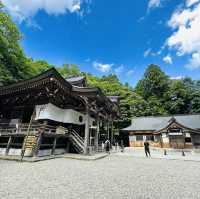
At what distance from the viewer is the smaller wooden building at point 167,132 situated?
22.2m

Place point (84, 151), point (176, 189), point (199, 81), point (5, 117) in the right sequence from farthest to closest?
1. point (199, 81)
2. point (5, 117)
3. point (84, 151)
4. point (176, 189)

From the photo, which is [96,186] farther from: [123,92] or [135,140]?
[123,92]

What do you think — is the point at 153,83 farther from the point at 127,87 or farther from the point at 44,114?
the point at 44,114

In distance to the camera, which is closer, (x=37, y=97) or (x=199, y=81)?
(x=37, y=97)

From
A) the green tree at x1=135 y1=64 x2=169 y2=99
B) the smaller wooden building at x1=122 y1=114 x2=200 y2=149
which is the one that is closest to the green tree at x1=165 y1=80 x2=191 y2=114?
the green tree at x1=135 y1=64 x2=169 y2=99

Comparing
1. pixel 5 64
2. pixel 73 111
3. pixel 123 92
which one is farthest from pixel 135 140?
pixel 5 64

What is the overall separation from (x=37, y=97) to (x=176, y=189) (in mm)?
10878

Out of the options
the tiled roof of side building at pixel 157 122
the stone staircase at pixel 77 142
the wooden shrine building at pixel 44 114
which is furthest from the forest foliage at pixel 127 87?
the stone staircase at pixel 77 142

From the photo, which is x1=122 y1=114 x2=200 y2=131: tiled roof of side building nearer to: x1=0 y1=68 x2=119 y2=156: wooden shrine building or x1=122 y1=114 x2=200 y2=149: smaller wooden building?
x1=122 y1=114 x2=200 y2=149: smaller wooden building

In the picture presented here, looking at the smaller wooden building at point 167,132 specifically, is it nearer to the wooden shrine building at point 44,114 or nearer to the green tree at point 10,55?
the wooden shrine building at point 44,114

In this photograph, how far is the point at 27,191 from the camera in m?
4.15

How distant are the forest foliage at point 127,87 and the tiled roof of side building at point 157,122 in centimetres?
401

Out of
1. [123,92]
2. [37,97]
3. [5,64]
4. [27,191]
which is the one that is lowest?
[27,191]

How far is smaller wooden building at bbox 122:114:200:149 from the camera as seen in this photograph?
22156 mm
